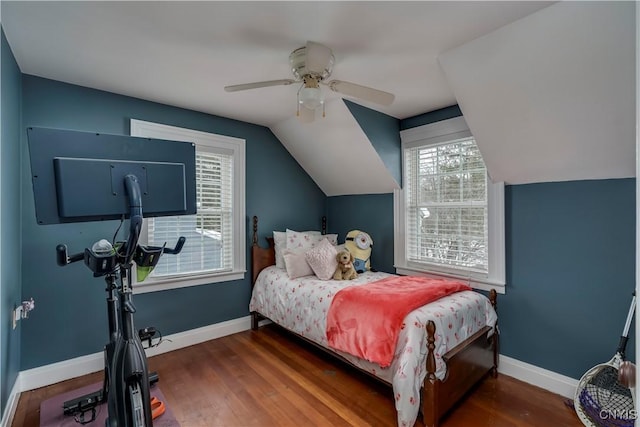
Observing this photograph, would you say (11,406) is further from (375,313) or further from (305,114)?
(305,114)

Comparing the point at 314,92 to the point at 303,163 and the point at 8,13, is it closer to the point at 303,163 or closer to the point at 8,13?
the point at 8,13

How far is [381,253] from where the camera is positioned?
3.68 meters

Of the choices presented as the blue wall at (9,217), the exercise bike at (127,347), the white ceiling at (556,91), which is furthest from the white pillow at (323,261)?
the blue wall at (9,217)

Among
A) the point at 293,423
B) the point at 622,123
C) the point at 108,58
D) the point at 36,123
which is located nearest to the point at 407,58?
the point at 622,123

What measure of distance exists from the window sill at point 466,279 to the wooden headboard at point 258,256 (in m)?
1.49

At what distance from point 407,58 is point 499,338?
2.40 metres

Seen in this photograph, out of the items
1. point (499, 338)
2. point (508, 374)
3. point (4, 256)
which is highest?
point (4, 256)

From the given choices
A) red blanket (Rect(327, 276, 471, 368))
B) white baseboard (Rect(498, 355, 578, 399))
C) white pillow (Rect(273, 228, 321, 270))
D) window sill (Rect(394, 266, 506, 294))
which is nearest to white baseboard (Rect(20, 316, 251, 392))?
white pillow (Rect(273, 228, 321, 270))

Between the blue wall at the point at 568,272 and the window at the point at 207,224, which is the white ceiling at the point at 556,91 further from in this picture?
the window at the point at 207,224

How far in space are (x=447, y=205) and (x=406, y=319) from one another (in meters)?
1.48

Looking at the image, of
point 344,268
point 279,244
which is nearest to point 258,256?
point 279,244

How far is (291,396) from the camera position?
2.25 m

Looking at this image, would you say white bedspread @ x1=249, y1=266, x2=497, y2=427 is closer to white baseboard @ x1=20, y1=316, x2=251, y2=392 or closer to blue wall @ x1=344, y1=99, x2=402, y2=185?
white baseboard @ x1=20, y1=316, x2=251, y2=392

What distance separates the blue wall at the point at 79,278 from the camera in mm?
2377
